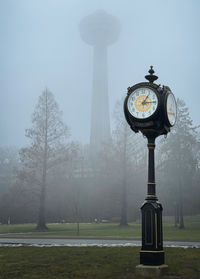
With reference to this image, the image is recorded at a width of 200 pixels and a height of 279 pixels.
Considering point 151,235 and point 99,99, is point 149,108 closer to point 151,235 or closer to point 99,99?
point 151,235

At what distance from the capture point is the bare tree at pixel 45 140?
35.4 meters

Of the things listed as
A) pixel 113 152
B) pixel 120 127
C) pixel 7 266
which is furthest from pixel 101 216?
pixel 7 266

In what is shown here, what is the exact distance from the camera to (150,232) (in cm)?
923

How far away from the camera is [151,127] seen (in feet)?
32.0

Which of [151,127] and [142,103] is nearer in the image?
[151,127]

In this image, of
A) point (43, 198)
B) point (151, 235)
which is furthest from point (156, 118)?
point (43, 198)

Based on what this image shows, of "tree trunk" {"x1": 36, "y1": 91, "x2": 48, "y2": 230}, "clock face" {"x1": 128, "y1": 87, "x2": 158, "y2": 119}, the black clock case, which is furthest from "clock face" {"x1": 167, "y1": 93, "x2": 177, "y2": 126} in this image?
"tree trunk" {"x1": 36, "y1": 91, "x2": 48, "y2": 230}

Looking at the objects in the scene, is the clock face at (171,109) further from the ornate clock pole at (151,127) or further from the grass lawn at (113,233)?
the grass lawn at (113,233)

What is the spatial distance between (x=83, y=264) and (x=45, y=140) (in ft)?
84.6

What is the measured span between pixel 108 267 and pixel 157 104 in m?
4.18

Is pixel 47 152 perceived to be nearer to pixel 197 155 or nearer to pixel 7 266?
pixel 197 155

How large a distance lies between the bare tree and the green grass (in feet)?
71.4

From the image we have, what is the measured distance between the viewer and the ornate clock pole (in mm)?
9164

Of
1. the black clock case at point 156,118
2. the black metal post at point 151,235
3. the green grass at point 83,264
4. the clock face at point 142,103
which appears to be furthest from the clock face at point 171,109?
the green grass at point 83,264
